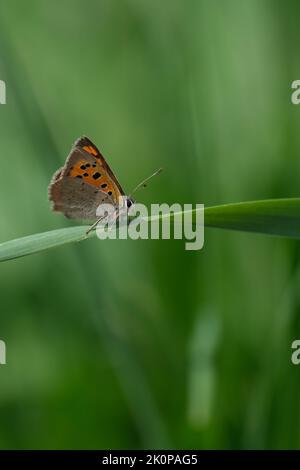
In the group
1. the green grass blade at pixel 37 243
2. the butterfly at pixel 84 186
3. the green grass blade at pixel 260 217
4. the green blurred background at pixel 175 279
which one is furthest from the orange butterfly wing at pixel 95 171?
the green grass blade at pixel 260 217

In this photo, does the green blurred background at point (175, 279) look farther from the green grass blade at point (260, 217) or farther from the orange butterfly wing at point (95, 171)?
the green grass blade at point (260, 217)

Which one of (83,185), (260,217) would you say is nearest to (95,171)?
(83,185)

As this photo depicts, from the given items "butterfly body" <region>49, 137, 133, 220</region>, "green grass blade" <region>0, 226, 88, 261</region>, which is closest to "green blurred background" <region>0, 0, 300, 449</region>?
"butterfly body" <region>49, 137, 133, 220</region>

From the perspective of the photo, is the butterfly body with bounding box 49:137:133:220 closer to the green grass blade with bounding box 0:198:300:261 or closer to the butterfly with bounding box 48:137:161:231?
the butterfly with bounding box 48:137:161:231

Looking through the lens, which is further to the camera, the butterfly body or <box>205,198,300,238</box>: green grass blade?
the butterfly body

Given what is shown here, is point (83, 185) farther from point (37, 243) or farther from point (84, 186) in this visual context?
point (37, 243)
